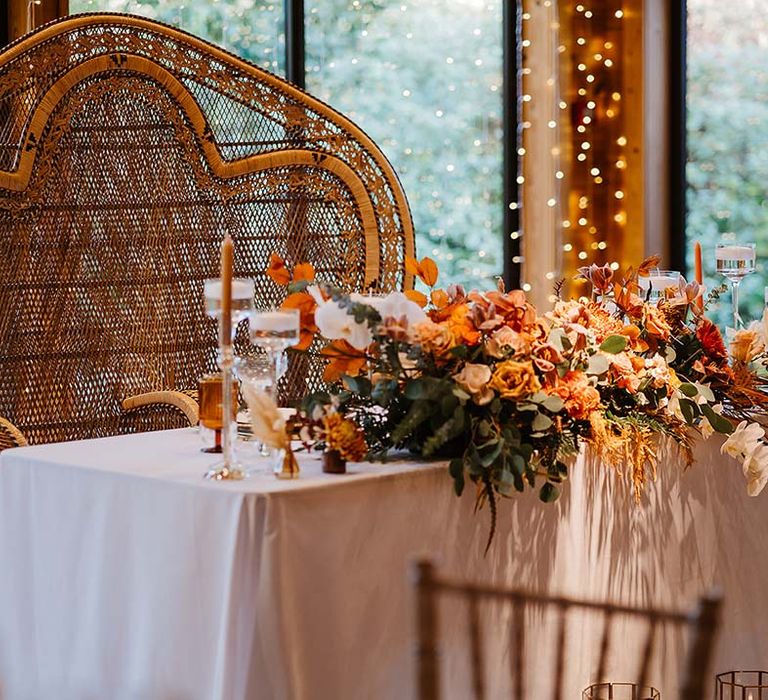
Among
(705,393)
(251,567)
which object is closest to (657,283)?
(705,393)

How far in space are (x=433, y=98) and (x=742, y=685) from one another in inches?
133

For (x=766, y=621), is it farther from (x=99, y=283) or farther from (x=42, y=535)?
(x=99, y=283)

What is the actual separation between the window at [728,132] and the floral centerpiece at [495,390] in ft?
9.29

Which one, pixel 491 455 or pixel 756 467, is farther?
pixel 756 467

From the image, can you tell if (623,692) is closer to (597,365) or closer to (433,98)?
(597,365)

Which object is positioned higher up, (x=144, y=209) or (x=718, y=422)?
(x=144, y=209)

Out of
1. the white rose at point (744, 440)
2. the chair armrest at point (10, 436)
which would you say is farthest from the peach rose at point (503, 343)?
the chair armrest at point (10, 436)

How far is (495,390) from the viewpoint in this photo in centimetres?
227

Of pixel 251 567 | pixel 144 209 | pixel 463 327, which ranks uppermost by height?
pixel 144 209

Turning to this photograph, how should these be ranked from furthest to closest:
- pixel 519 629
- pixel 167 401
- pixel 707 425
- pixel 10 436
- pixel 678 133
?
pixel 678 133
pixel 167 401
pixel 10 436
pixel 707 425
pixel 519 629

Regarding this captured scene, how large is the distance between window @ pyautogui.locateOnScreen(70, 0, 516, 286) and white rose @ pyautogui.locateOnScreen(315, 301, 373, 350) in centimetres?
309

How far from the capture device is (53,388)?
3580 millimetres

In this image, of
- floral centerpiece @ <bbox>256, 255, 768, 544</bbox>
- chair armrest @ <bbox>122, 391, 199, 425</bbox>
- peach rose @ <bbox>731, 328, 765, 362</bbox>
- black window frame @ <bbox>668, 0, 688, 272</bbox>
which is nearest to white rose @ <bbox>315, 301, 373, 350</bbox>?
floral centerpiece @ <bbox>256, 255, 768, 544</bbox>

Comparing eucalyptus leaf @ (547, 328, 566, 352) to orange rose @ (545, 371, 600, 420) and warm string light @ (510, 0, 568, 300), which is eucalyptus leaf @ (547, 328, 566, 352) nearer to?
orange rose @ (545, 371, 600, 420)
